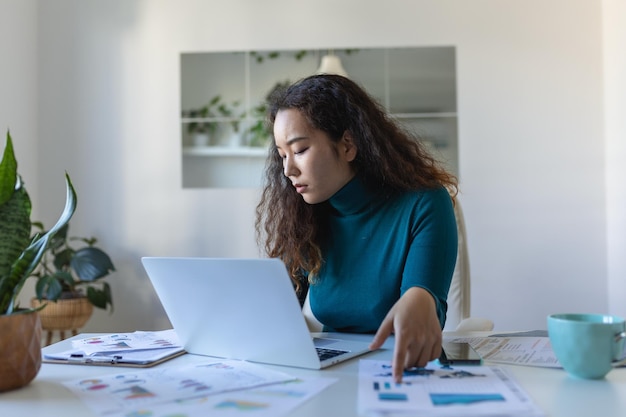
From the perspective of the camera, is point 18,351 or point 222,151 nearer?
point 18,351

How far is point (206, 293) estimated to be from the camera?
40.5 inches

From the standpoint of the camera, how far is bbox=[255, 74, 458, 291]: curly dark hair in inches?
59.1

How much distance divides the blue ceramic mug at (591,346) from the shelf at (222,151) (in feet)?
9.70

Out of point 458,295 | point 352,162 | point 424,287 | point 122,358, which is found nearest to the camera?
point 122,358

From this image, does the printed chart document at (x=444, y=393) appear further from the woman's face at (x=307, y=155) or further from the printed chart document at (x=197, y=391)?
the woman's face at (x=307, y=155)


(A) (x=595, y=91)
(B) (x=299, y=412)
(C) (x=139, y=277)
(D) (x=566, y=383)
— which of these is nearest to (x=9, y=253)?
(B) (x=299, y=412)

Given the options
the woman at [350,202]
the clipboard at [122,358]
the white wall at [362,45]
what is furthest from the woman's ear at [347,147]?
the white wall at [362,45]

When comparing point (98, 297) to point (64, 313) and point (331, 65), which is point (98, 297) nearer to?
point (64, 313)

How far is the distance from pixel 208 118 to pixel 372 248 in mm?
2475

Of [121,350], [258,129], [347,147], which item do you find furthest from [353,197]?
[258,129]

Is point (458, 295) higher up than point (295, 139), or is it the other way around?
point (295, 139)

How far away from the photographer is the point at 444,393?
83cm

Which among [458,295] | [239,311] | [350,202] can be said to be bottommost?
[458,295]

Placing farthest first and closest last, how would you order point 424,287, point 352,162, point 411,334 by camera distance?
1. point 352,162
2. point 424,287
3. point 411,334
